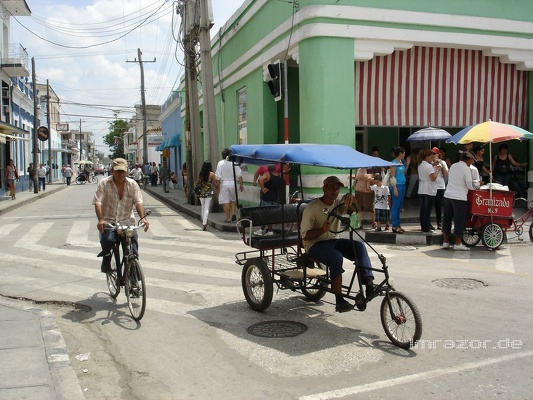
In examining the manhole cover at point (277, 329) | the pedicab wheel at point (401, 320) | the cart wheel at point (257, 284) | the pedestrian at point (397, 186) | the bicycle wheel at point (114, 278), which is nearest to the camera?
the pedicab wheel at point (401, 320)

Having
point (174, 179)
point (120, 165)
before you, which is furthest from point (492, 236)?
point (174, 179)

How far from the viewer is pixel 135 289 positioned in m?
6.31

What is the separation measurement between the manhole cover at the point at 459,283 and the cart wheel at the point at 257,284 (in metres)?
2.64

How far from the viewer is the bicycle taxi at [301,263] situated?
5250 millimetres

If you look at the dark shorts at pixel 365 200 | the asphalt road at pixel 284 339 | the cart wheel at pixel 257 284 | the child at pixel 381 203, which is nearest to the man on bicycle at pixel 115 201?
the asphalt road at pixel 284 339

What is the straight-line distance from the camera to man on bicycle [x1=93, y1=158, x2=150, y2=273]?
6.62 meters

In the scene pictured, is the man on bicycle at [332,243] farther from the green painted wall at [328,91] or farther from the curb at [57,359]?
the green painted wall at [328,91]

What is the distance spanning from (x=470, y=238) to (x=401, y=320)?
596cm

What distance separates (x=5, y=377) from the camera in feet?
14.4

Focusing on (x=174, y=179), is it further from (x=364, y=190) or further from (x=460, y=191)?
(x=460, y=191)

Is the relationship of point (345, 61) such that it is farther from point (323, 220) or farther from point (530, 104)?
point (323, 220)

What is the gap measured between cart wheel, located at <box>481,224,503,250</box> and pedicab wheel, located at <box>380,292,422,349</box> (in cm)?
552

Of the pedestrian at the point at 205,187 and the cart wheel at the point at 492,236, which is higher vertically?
the pedestrian at the point at 205,187

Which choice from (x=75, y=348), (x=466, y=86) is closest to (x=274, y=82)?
(x=466, y=86)
